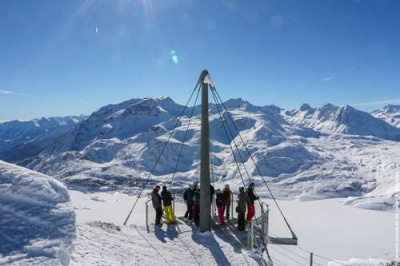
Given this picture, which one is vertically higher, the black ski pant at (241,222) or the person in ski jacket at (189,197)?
the person in ski jacket at (189,197)

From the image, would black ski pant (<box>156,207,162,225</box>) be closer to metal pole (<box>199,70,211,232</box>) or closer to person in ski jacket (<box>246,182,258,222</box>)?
metal pole (<box>199,70,211,232</box>)

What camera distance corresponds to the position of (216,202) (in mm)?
19422

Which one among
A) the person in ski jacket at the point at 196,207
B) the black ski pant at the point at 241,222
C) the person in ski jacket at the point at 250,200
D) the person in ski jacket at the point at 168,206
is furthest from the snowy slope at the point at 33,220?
the person in ski jacket at the point at 250,200

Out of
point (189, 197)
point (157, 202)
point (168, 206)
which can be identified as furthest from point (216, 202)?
point (157, 202)

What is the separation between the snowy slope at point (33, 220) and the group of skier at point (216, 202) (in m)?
6.52

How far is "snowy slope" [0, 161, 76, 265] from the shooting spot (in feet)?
32.8

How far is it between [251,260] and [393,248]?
237 ft

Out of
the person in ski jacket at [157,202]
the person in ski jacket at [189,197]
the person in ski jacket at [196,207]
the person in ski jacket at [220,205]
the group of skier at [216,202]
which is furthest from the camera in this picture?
the person in ski jacket at [189,197]

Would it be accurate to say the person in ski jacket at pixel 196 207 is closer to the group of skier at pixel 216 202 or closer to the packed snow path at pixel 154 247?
the group of skier at pixel 216 202

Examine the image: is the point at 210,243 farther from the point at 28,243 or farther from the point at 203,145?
the point at 28,243

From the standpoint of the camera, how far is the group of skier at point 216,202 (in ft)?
60.1

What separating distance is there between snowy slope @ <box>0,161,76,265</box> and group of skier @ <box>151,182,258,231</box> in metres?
6.52

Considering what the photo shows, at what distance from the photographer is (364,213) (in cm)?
12112

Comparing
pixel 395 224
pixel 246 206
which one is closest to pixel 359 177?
pixel 395 224
